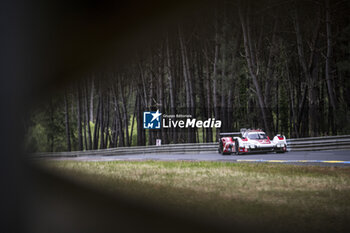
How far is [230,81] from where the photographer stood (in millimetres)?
13281

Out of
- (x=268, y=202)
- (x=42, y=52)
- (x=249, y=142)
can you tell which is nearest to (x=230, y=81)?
(x=249, y=142)

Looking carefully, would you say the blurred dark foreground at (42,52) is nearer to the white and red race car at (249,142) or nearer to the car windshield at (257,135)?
the white and red race car at (249,142)

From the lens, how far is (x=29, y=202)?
1.79m

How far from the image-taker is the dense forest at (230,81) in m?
3.23

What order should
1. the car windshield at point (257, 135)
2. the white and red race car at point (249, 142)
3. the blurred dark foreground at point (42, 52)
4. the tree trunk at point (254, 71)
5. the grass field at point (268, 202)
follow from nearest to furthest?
1. the blurred dark foreground at point (42, 52)
2. the grass field at point (268, 202)
3. the tree trunk at point (254, 71)
4. the car windshield at point (257, 135)
5. the white and red race car at point (249, 142)

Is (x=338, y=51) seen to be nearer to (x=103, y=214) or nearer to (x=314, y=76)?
(x=314, y=76)

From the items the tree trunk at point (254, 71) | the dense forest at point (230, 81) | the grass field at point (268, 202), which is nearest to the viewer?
the dense forest at point (230, 81)

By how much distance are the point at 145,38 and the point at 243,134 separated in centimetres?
1117

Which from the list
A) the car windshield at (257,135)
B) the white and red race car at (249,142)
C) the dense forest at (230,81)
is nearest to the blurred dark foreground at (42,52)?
the dense forest at (230,81)

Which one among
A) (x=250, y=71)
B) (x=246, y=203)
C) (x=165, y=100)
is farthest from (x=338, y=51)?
(x=165, y=100)

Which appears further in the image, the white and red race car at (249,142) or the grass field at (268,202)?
the white and red race car at (249,142)

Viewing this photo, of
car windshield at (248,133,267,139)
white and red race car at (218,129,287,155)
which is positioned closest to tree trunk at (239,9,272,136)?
white and red race car at (218,129,287,155)

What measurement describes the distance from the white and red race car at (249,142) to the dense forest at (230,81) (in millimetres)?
466

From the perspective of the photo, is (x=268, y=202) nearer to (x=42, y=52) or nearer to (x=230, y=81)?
(x=42, y=52)
